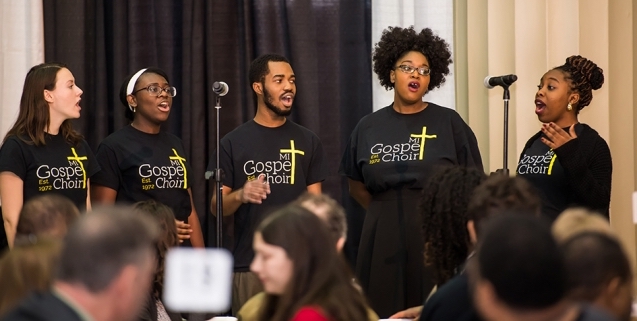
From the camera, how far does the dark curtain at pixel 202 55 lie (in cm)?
529

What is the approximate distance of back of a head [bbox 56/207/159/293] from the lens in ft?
6.43

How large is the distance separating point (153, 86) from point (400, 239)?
1582mm

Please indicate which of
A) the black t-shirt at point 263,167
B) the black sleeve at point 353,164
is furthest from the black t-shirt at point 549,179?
the black t-shirt at point 263,167

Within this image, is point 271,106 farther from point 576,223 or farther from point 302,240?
point 576,223

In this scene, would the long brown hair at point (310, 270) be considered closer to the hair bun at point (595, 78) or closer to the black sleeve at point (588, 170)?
the black sleeve at point (588, 170)

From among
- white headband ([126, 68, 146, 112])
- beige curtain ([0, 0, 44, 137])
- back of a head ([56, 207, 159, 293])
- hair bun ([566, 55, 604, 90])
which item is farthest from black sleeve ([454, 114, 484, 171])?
back of a head ([56, 207, 159, 293])

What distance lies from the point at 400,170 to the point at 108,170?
1538mm

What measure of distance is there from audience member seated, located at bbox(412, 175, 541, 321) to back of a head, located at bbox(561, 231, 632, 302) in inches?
16.0

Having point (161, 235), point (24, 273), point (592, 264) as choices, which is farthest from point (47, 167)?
point (592, 264)

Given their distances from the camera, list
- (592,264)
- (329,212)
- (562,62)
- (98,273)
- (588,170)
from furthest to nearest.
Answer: (562,62) < (588,170) < (329,212) < (592,264) < (98,273)

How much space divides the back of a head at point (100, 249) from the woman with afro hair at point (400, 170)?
262cm

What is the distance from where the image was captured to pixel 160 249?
3.73 metres

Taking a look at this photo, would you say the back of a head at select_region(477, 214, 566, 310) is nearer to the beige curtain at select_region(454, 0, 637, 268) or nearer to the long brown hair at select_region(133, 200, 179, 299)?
the long brown hair at select_region(133, 200, 179, 299)

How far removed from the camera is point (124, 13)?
5.33 metres
